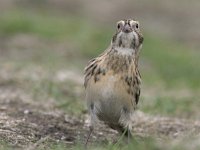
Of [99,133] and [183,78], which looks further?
[183,78]

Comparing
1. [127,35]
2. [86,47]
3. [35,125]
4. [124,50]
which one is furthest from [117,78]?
[86,47]

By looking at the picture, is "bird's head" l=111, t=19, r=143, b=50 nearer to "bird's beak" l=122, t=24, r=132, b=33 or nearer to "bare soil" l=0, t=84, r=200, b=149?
"bird's beak" l=122, t=24, r=132, b=33

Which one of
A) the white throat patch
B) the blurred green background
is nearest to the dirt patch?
the blurred green background

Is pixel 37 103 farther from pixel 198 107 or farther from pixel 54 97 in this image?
pixel 198 107

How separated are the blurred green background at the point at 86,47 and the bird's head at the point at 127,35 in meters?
2.22

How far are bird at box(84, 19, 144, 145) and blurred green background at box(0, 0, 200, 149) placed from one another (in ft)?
6.46

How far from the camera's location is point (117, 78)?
8391mm

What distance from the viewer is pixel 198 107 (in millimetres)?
Answer: 11555

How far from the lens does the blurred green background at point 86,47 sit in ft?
38.5

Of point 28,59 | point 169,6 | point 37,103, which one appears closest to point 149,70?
point 28,59

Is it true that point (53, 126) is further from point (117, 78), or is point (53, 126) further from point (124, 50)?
point (124, 50)

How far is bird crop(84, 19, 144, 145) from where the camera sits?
27.3ft

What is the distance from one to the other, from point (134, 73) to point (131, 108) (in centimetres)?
36

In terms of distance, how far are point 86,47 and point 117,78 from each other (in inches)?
322
